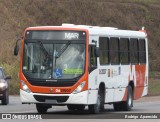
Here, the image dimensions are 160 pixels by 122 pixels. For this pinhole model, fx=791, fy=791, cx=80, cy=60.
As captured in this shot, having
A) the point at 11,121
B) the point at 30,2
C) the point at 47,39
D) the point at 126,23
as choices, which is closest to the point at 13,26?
the point at 30,2

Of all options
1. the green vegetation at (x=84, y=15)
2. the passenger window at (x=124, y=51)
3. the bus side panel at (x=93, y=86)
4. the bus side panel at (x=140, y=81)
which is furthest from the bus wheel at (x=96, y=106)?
the green vegetation at (x=84, y=15)

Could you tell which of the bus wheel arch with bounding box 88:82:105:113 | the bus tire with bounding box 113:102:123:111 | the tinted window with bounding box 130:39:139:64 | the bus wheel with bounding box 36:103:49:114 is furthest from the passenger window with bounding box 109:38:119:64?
the bus wheel with bounding box 36:103:49:114

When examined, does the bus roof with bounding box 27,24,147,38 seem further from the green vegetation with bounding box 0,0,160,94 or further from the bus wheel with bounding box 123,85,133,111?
the green vegetation with bounding box 0,0,160,94

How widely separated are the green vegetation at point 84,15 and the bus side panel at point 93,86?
123ft

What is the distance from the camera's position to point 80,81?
2600 cm

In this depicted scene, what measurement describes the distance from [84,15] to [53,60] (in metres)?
57.2

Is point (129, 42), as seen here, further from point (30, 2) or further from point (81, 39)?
point (30, 2)

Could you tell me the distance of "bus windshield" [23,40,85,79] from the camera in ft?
85.7

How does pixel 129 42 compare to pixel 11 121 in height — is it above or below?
above

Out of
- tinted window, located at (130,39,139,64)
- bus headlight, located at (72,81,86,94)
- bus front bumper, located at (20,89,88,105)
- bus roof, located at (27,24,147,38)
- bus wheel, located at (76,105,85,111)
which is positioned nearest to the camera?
bus front bumper, located at (20,89,88,105)

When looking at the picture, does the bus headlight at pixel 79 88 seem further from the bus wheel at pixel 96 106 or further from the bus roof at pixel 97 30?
the bus roof at pixel 97 30

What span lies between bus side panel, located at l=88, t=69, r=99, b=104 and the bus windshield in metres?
0.52

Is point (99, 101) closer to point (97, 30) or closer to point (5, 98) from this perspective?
point (97, 30)

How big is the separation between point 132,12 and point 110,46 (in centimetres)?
5961
